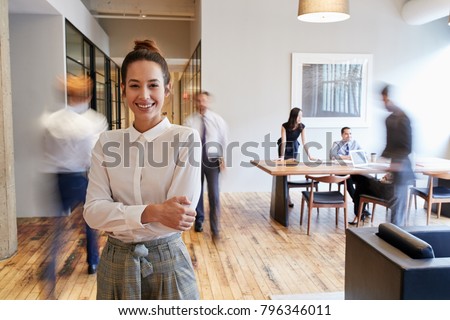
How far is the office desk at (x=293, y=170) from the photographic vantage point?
4.97 m

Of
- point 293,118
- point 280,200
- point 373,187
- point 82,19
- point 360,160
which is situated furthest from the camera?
point 82,19

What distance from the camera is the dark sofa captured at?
2053mm

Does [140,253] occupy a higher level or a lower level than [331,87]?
lower

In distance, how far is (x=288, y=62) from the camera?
762 centimetres

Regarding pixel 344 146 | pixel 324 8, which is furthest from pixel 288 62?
pixel 324 8

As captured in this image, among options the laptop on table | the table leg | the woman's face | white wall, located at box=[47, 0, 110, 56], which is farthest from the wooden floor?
white wall, located at box=[47, 0, 110, 56]

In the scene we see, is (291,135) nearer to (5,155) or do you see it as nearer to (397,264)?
(5,155)

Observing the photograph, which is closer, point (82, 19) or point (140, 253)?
point (140, 253)

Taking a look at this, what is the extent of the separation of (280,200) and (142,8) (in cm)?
618

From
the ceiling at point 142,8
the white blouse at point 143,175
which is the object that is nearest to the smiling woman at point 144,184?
the white blouse at point 143,175

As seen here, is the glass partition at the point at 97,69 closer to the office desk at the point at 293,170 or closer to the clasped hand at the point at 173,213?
the office desk at the point at 293,170

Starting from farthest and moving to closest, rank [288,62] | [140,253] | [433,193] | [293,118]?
[288,62] → [293,118] → [433,193] → [140,253]

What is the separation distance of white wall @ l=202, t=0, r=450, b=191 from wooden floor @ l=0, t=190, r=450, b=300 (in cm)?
229

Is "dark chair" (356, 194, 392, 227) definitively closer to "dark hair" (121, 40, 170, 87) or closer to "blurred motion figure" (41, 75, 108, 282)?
"blurred motion figure" (41, 75, 108, 282)
